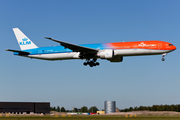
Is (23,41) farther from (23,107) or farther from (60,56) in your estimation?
(23,107)

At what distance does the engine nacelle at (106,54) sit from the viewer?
44688 mm

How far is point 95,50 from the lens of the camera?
46.2m

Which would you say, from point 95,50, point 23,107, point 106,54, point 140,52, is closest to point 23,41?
point 95,50

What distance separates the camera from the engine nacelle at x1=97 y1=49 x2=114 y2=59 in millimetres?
44688

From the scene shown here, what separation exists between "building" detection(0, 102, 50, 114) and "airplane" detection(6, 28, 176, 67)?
5718 cm

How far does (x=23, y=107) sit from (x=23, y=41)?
2337 inches

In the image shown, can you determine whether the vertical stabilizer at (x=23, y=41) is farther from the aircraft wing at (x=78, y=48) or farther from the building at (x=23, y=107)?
the building at (x=23, y=107)

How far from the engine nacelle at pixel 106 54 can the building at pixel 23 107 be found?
72.1 m

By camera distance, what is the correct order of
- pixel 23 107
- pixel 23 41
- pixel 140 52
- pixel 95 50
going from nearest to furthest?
1. pixel 140 52
2. pixel 95 50
3. pixel 23 41
4. pixel 23 107

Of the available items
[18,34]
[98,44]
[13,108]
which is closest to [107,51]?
[98,44]

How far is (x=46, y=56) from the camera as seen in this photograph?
51.5 meters

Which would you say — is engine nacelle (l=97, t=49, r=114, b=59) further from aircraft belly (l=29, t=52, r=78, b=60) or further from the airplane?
aircraft belly (l=29, t=52, r=78, b=60)

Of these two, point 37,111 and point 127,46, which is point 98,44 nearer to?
point 127,46

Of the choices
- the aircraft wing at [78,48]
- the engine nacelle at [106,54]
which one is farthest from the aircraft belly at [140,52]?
the aircraft wing at [78,48]
